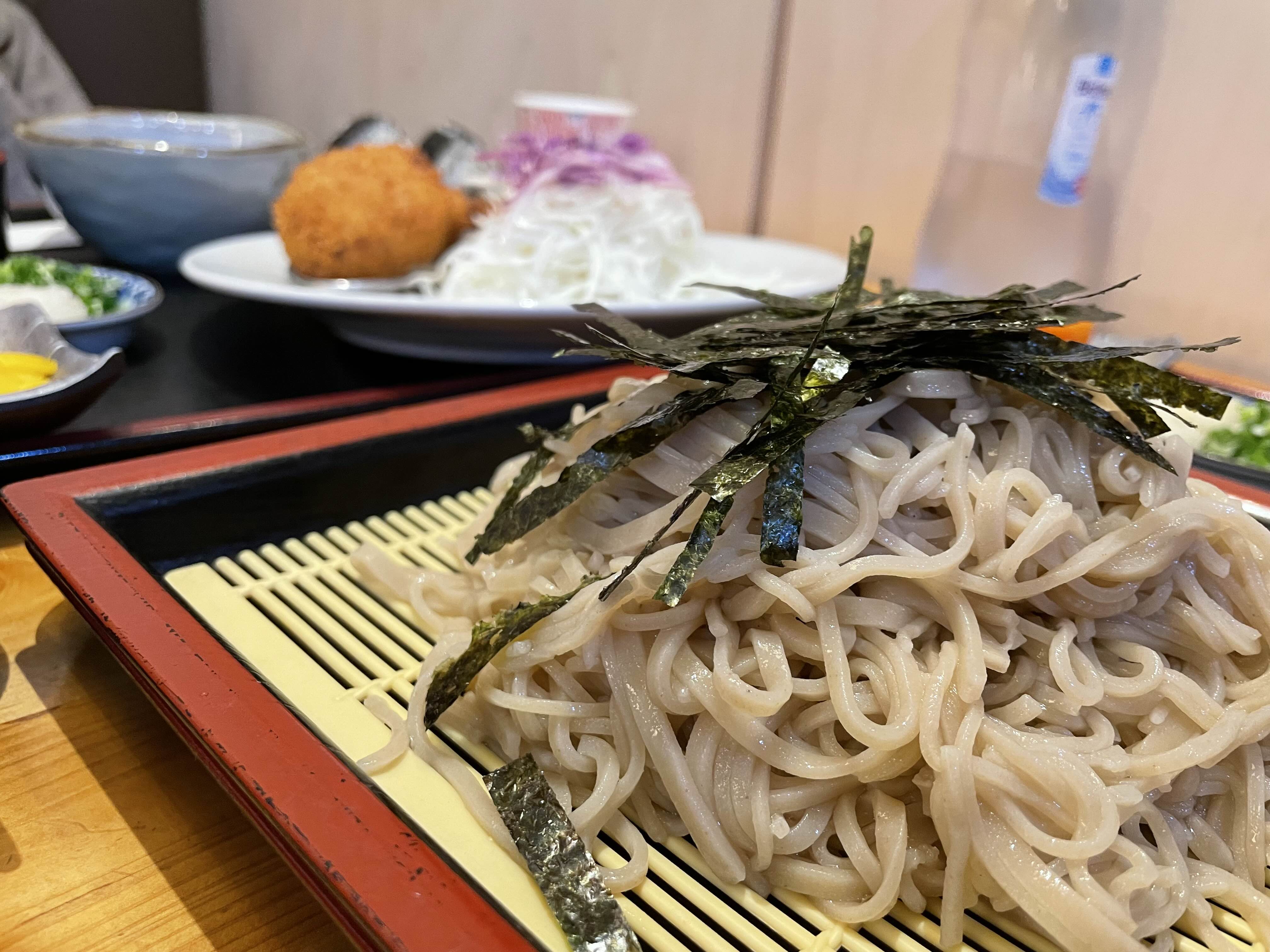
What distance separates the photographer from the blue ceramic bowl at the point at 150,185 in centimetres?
261

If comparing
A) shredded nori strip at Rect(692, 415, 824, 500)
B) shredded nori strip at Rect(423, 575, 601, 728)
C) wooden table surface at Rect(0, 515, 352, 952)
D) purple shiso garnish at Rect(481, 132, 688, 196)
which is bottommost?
wooden table surface at Rect(0, 515, 352, 952)

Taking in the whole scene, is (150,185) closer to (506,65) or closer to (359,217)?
(359,217)

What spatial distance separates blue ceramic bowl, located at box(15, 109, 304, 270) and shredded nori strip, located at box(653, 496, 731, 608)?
94.0 inches

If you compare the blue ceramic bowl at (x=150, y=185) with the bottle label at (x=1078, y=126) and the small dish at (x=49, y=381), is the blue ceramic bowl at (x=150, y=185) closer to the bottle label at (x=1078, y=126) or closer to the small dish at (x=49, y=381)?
the small dish at (x=49, y=381)

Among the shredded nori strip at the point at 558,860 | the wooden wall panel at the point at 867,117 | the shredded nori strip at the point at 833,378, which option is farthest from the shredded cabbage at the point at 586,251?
the shredded nori strip at the point at 558,860

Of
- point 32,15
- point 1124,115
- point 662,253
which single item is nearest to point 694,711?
point 662,253

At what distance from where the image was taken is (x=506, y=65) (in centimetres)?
414

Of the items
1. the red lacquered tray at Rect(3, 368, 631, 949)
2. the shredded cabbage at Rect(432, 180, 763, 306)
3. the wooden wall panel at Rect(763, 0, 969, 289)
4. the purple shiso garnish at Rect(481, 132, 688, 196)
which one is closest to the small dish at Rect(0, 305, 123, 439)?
Answer: the red lacquered tray at Rect(3, 368, 631, 949)

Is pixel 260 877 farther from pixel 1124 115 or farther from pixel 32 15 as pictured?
pixel 32 15

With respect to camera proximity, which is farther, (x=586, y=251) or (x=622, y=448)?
(x=586, y=251)

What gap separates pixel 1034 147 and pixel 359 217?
175 cm

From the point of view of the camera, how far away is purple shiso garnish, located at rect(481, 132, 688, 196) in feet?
8.59

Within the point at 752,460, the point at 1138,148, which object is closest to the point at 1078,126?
the point at 1138,148

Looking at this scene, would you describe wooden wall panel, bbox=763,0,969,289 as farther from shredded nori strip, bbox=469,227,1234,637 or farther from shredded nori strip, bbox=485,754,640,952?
shredded nori strip, bbox=485,754,640,952
